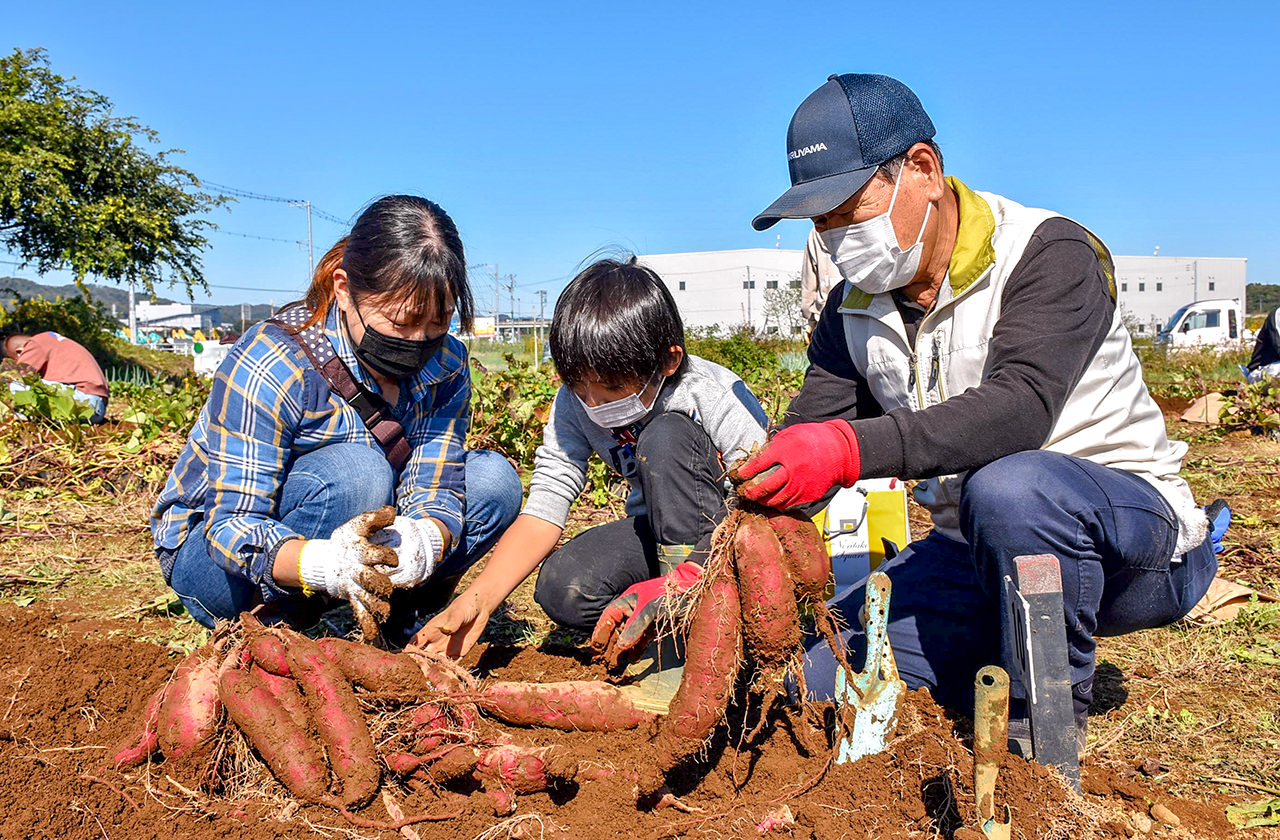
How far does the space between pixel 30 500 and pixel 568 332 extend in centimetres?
421

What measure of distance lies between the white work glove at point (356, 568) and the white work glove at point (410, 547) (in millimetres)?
105

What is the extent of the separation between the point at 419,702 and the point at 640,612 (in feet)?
1.72

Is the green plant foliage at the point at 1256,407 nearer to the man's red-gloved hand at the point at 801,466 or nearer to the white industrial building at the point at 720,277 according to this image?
the man's red-gloved hand at the point at 801,466

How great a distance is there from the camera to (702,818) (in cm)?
166

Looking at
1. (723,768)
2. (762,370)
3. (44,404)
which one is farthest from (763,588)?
(762,370)

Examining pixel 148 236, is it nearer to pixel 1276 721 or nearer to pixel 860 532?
pixel 860 532

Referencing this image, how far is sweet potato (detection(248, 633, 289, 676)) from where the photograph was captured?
183 cm

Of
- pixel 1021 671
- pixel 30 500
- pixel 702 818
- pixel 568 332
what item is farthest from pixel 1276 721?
pixel 30 500

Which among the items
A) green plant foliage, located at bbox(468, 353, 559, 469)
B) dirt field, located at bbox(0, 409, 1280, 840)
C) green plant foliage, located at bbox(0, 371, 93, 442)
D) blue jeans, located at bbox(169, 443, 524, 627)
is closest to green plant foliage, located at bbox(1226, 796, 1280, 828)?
dirt field, located at bbox(0, 409, 1280, 840)

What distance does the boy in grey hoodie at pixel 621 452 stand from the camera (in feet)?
7.19

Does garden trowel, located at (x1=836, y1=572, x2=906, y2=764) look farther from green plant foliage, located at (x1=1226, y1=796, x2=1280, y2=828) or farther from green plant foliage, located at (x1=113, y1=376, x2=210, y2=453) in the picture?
green plant foliage, located at (x1=113, y1=376, x2=210, y2=453)

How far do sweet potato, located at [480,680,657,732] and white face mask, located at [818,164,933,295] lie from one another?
1.16 m

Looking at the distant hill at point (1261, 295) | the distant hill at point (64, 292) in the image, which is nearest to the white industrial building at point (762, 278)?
the distant hill at point (1261, 295)

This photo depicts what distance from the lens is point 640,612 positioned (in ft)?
6.11
